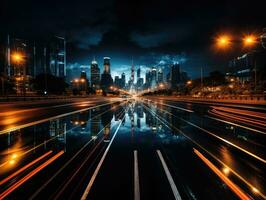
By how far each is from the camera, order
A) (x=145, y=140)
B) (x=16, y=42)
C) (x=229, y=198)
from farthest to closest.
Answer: (x=16, y=42) → (x=145, y=140) → (x=229, y=198)

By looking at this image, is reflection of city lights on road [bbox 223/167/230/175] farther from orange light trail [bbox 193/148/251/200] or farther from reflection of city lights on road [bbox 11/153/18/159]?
reflection of city lights on road [bbox 11/153/18/159]

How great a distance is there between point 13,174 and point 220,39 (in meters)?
17.3

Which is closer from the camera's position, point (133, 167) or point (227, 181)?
point (227, 181)

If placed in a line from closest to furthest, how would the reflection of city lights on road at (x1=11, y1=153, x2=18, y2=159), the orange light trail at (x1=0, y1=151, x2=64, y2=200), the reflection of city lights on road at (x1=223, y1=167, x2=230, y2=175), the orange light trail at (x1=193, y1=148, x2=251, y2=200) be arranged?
the orange light trail at (x1=193, y1=148, x2=251, y2=200), the orange light trail at (x1=0, y1=151, x2=64, y2=200), the reflection of city lights on road at (x1=223, y1=167, x2=230, y2=175), the reflection of city lights on road at (x1=11, y1=153, x2=18, y2=159)

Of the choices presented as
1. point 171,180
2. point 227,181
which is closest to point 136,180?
point 171,180

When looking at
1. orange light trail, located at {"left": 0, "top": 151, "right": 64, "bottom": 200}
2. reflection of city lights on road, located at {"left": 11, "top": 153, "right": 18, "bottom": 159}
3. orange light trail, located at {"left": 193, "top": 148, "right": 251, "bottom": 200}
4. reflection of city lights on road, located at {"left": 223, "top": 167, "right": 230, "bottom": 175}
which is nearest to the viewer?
orange light trail, located at {"left": 193, "top": 148, "right": 251, "bottom": 200}

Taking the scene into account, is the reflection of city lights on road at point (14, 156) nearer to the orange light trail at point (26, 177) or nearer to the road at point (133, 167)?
the road at point (133, 167)

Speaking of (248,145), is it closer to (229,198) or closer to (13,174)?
(229,198)

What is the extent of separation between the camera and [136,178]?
7.41 meters

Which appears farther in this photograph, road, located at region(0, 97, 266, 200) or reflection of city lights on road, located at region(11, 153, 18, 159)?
reflection of city lights on road, located at region(11, 153, 18, 159)

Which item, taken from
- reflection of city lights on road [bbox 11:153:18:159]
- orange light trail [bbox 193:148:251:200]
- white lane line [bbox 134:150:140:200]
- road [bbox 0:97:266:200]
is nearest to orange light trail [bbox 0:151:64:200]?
road [bbox 0:97:266:200]

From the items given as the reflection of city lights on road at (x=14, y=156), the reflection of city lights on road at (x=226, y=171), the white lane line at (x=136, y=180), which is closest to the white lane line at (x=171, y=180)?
the white lane line at (x=136, y=180)

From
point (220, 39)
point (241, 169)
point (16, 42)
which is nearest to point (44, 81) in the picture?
point (16, 42)

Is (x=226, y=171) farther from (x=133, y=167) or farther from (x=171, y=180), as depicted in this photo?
(x=133, y=167)
